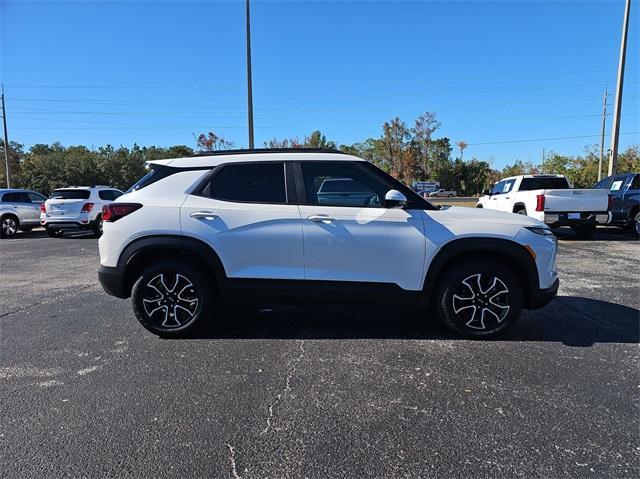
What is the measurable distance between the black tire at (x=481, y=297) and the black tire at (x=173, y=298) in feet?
7.78

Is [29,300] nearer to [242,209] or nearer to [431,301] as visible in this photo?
[242,209]

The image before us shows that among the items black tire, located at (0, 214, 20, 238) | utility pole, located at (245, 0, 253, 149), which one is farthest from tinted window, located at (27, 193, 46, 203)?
utility pole, located at (245, 0, 253, 149)

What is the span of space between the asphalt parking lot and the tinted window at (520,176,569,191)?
827 cm

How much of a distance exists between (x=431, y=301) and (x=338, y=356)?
114 cm

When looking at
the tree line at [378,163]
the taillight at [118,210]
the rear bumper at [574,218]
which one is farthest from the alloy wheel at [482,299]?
the tree line at [378,163]

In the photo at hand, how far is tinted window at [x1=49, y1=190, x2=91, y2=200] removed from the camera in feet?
45.9

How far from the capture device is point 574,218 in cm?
1088

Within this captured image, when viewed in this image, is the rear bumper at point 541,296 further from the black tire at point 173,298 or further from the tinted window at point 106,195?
the tinted window at point 106,195

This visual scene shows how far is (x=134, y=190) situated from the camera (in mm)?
4418

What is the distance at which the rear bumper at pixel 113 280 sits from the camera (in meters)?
4.32

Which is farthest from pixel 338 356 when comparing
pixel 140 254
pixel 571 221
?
pixel 571 221

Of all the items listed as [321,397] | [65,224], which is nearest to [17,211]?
[65,224]

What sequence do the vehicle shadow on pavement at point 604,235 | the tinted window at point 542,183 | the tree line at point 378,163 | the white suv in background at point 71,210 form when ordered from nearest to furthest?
the vehicle shadow on pavement at point 604,235, the tinted window at point 542,183, the white suv in background at point 71,210, the tree line at point 378,163

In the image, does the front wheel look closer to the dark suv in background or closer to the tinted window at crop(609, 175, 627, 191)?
the dark suv in background
